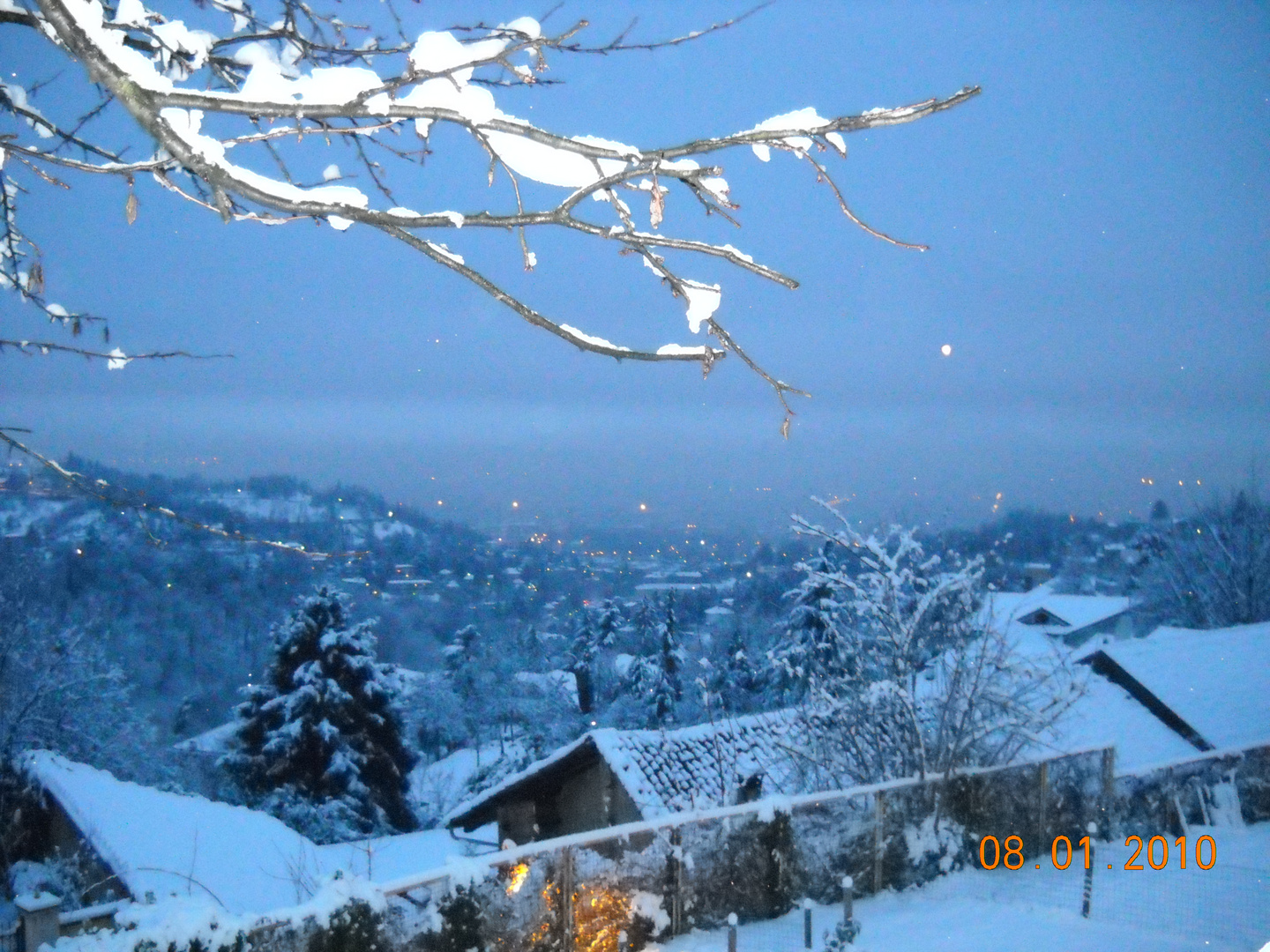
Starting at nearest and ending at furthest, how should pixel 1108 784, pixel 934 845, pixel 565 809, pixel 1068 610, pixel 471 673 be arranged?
pixel 934 845 < pixel 1108 784 < pixel 565 809 < pixel 1068 610 < pixel 471 673

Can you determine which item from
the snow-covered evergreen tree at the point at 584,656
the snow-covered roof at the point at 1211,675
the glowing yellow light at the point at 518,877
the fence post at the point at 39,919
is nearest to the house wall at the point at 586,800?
the glowing yellow light at the point at 518,877

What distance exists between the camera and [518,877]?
5547 mm

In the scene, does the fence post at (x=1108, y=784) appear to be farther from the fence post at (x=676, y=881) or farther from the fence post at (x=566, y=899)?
the fence post at (x=566, y=899)

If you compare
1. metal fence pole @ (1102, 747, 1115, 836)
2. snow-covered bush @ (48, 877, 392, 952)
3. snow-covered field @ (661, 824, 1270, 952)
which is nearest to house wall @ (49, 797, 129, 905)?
snow-covered bush @ (48, 877, 392, 952)

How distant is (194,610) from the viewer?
97.9 feet

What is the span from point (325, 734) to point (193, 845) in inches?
409

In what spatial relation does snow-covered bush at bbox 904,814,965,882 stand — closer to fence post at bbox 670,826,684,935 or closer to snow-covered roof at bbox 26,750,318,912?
fence post at bbox 670,826,684,935

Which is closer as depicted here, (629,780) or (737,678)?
(629,780)

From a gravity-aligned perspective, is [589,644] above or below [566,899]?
above

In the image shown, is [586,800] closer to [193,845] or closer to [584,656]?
[193,845]

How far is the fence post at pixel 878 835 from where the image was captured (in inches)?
→ 287

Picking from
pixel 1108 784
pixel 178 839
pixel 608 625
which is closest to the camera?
pixel 1108 784

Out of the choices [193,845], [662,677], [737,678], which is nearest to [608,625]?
[662,677]
